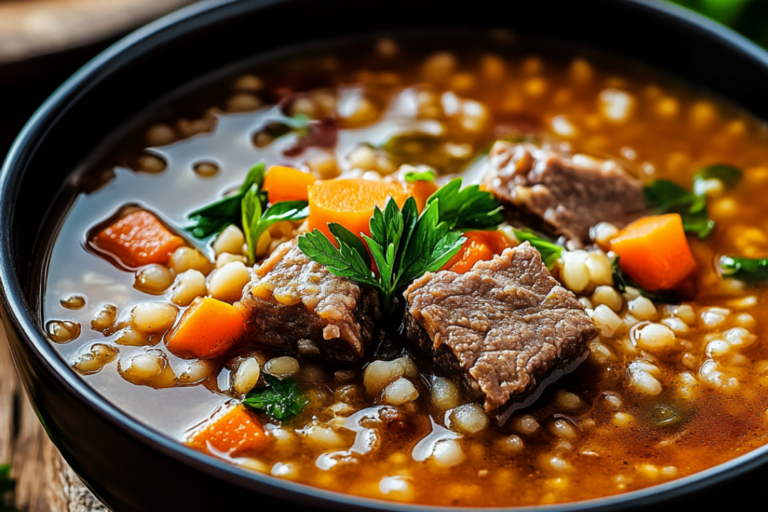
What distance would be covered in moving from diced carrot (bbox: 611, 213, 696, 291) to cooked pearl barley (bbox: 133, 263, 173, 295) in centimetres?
171

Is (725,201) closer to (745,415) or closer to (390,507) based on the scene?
(745,415)

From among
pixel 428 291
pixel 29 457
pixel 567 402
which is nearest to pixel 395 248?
pixel 428 291

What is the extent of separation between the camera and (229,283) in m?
2.89

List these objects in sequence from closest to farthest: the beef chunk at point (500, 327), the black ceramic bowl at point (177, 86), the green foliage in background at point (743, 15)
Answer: the black ceramic bowl at point (177, 86), the beef chunk at point (500, 327), the green foliage in background at point (743, 15)

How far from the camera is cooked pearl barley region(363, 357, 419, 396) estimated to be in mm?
2664

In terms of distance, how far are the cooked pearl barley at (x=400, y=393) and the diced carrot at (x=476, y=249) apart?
0.48 metres

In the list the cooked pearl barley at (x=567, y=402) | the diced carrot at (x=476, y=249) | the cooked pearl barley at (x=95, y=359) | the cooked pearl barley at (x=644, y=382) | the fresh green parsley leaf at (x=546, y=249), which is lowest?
the cooked pearl barley at (x=644, y=382)

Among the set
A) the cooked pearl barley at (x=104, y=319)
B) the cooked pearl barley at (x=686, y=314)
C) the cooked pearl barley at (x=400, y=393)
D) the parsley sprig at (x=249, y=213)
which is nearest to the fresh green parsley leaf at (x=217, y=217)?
the parsley sprig at (x=249, y=213)

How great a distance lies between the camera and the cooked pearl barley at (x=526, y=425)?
2604 mm

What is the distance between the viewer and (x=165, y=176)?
138 inches

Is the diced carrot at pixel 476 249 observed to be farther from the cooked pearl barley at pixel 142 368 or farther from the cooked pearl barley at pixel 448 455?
the cooked pearl barley at pixel 142 368

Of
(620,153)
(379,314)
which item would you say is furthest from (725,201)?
(379,314)

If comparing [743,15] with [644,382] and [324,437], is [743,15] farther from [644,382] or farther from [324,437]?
[324,437]

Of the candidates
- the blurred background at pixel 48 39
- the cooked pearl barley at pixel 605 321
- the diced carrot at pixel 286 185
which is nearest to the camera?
the cooked pearl barley at pixel 605 321
